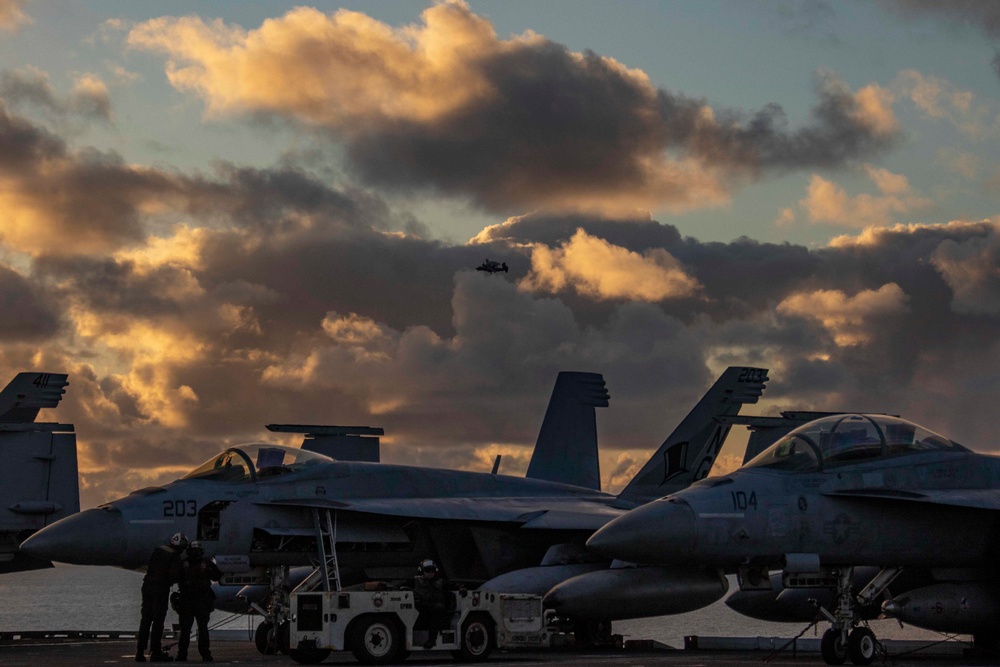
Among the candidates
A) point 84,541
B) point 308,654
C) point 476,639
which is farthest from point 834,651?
point 84,541

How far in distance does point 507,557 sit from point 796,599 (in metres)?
4.61

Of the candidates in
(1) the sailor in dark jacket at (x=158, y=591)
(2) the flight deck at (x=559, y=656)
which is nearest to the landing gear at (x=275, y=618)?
(2) the flight deck at (x=559, y=656)

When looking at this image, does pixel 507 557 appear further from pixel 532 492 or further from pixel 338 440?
pixel 338 440

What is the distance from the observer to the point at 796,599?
748 inches

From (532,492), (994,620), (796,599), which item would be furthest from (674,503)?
(532,492)

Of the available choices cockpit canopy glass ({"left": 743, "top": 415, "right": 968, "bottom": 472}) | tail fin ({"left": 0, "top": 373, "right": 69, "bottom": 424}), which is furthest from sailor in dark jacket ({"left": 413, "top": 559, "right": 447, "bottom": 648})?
tail fin ({"left": 0, "top": 373, "right": 69, "bottom": 424})

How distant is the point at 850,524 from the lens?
49.1 ft

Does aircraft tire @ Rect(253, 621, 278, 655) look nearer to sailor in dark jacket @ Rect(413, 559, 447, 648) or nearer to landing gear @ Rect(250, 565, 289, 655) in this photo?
landing gear @ Rect(250, 565, 289, 655)

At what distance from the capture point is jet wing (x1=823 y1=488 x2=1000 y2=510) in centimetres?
1485

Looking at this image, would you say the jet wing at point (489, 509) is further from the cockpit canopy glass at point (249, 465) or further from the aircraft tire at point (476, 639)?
the aircraft tire at point (476, 639)

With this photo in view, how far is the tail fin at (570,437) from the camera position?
28188 mm

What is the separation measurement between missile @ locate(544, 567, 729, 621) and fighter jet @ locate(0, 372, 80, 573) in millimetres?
11405

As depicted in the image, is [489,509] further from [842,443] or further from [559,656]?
[842,443]

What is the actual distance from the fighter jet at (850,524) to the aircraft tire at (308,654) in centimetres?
Result: 351
